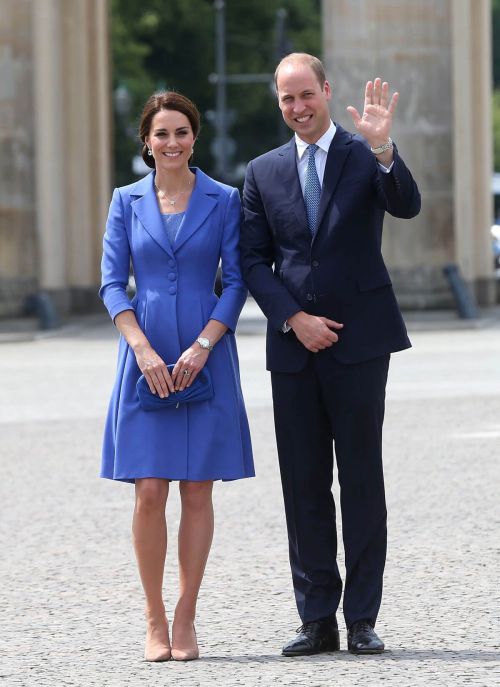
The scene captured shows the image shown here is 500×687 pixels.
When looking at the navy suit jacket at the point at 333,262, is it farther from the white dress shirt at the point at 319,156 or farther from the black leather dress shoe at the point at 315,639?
the black leather dress shoe at the point at 315,639

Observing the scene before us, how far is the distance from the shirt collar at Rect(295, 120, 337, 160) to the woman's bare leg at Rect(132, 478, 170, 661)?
1163 millimetres

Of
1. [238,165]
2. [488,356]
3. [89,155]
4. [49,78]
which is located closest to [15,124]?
[49,78]

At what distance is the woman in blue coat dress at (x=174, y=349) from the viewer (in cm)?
609

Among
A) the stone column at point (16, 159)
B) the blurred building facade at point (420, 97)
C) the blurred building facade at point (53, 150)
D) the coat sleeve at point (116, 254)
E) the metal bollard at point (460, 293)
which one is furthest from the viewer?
the blurred building facade at point (53, 150)

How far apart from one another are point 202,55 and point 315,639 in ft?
146

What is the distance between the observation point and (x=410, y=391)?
51.2ft

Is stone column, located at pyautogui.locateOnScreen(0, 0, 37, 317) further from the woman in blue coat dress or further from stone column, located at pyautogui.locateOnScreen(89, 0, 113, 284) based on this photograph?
the woman in blue coat dress

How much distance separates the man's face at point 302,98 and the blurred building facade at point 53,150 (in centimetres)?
2066

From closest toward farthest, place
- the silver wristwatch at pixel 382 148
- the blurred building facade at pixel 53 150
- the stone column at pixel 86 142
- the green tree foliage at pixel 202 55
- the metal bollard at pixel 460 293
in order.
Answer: the silver wristwatch at pixel 382 148 → the metal bollard at pixel 460 293 → the blurred building facade at pixel 53 150 → the stone column at pixel 86 142 → the green tree foliage at pixel 202 55

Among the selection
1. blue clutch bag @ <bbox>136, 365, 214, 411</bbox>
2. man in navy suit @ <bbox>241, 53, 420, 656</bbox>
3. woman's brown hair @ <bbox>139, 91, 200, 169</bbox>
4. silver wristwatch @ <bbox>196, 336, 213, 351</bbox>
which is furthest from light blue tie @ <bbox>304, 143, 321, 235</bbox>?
blue clutch bag @ <bbox>136, 365, 214, 411</bbox>

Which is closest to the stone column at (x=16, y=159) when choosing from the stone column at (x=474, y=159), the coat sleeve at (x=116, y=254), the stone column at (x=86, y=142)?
the stone column at (x=86, y=142)

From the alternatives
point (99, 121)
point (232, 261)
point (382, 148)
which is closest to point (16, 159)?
point (99, 121)

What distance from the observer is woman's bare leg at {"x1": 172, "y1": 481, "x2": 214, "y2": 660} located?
614cm

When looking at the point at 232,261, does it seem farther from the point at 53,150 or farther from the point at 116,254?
the point at 53,150
